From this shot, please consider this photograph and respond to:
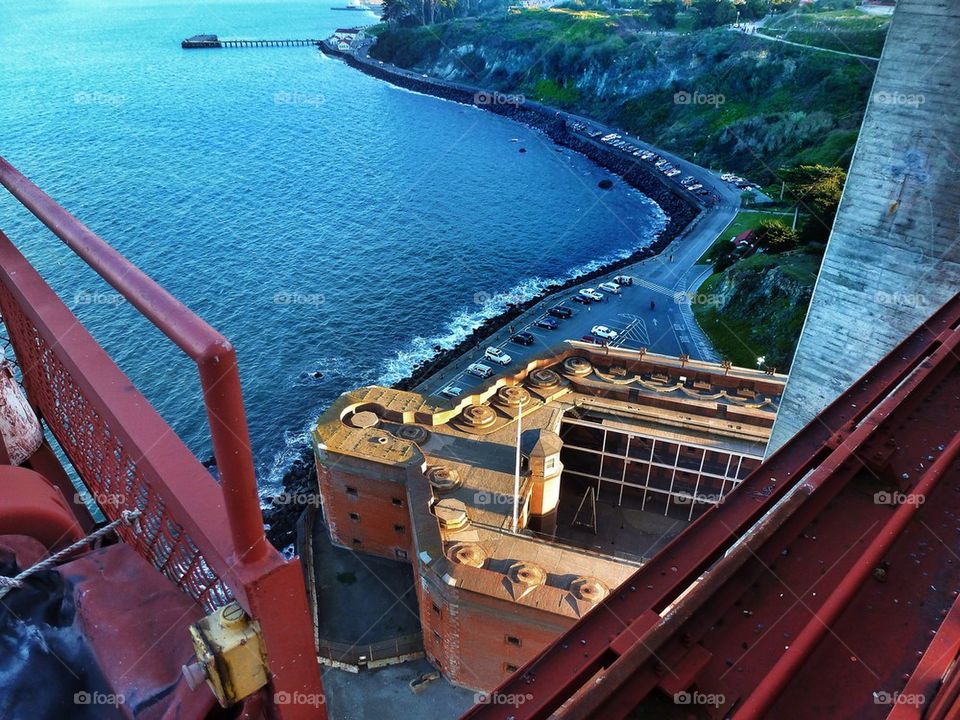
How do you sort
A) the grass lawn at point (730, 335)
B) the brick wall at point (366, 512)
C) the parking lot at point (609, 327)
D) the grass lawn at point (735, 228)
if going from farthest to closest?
1. the grass lawn at point (735, 228)
2. the parking lot at point (609, 327)
3. the grass lawn at point (730, 335)
4. the brick wall at point (366, 512)

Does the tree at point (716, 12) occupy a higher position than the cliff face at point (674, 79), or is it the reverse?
the tree at point (716, 12)

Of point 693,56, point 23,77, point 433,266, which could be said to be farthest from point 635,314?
point 23,77

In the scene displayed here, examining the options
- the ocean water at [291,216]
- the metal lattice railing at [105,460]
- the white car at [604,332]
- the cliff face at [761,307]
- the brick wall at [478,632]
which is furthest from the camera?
→ the ocean water at [291,216]

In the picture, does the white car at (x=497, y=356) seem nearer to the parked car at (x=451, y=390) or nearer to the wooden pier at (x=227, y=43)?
the parked car at (x=451, y=390)

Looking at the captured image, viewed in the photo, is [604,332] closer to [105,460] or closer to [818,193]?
[818,193]

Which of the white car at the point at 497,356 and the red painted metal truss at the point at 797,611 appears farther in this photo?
the white car at the point at 497,356

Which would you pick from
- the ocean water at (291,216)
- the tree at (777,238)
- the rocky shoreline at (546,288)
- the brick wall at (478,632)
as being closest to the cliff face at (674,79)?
the rocky shoreline at (546,288)

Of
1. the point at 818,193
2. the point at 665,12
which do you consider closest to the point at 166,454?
the point at 818,193

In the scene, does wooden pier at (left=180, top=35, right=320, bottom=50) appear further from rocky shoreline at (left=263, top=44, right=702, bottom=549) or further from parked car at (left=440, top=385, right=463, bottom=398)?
parked car at (left=440, top=385, right=463, bottom=398)
